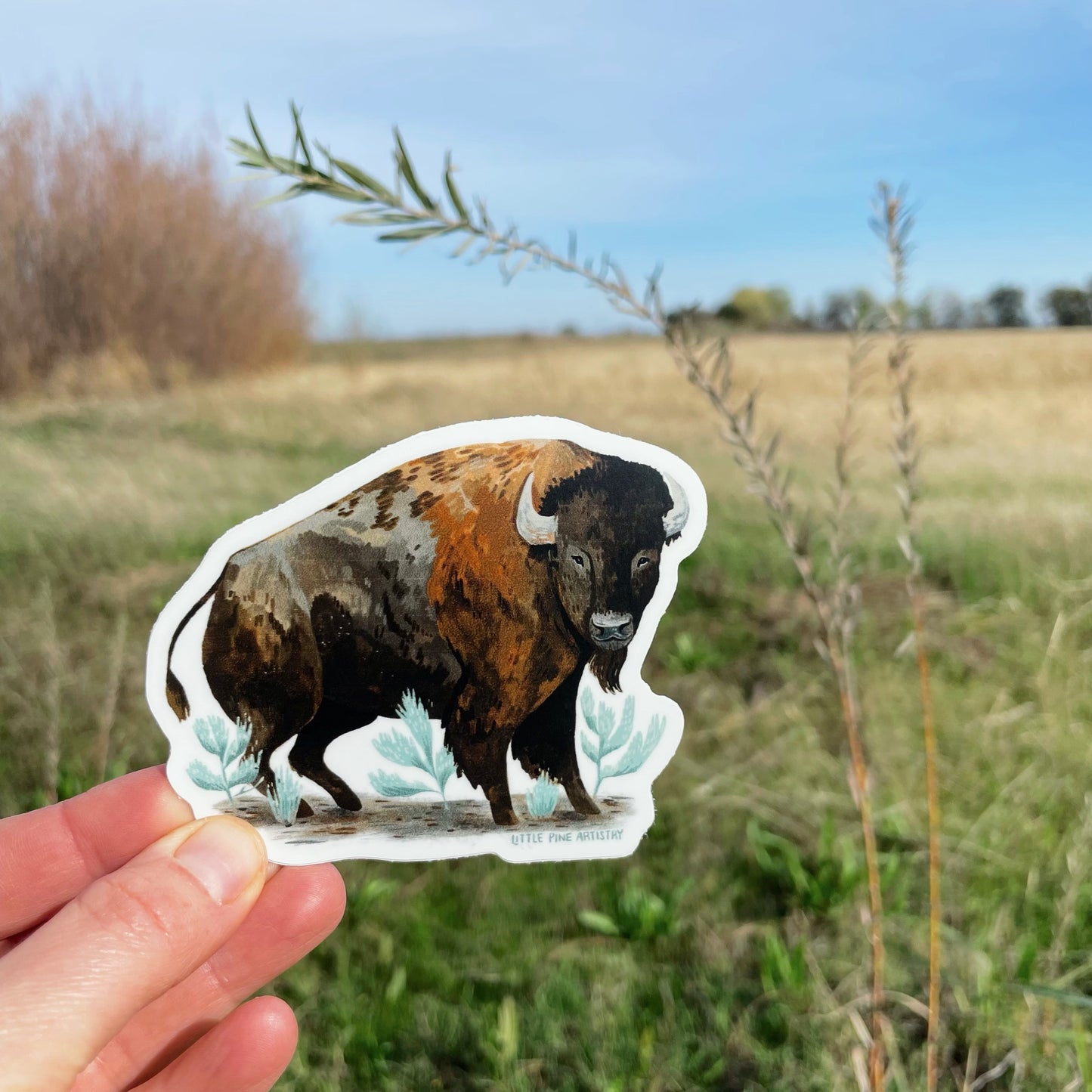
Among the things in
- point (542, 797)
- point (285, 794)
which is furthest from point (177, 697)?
point (542, 797)

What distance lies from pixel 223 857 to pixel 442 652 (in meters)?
0.30

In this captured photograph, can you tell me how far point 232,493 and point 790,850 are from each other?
2.27m

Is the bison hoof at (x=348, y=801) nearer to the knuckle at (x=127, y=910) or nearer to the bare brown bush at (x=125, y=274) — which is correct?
the knuckle at (x=127, y=910)

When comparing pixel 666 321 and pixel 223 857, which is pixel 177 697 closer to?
pixel 223 857

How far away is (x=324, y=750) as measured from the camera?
87 cm

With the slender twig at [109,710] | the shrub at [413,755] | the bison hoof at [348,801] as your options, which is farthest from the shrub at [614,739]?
the slender twig at [109,710]

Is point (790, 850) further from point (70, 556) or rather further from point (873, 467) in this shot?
point (70, 556)

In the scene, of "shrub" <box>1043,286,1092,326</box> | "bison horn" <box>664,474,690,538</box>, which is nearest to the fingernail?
"bison horn" <box>664,474,690,538</box>

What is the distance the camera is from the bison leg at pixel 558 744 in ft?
2.87

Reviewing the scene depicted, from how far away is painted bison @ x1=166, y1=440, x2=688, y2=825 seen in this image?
0.84 metres

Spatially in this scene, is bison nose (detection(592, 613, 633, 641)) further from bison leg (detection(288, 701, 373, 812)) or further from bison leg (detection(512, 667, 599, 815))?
bison leg (detection(288, 701, 373, 812))

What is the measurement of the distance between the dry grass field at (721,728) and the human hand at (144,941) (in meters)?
0.25

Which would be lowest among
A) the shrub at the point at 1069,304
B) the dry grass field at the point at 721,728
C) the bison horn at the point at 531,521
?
the dry grass field at the point at 721,728

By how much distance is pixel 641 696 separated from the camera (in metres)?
0.88
